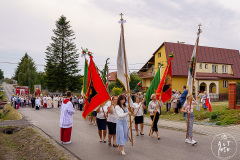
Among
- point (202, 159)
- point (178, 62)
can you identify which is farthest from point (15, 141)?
point (178, 62)

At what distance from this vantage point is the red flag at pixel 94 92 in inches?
339

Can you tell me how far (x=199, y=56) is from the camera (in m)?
38.1

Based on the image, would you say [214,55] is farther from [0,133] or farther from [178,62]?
[0,133]

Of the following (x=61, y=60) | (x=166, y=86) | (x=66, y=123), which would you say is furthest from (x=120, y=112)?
(x=61, y=60)

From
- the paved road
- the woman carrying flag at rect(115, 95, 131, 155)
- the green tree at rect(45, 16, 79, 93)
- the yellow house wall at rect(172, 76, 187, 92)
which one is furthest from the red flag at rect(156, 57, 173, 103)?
the green tree at rect(45, 16, 79, 93)

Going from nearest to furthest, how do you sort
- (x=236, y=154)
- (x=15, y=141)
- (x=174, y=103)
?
1. (x=236, y=154)
2. (x=15, y=141)
3. (x=174, y=103)

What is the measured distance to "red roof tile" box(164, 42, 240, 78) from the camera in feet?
119

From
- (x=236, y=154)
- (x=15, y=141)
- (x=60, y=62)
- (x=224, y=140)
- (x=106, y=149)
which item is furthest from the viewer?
(x=60, y=62)

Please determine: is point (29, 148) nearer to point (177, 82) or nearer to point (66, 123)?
point (66, 123)

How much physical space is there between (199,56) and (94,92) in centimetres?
3237

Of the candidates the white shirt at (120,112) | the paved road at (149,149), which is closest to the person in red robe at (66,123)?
the paved road at (149,149)

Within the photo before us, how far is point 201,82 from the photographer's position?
36.3m

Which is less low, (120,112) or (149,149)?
(120,112)

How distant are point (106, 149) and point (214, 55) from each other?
36.2 metres
